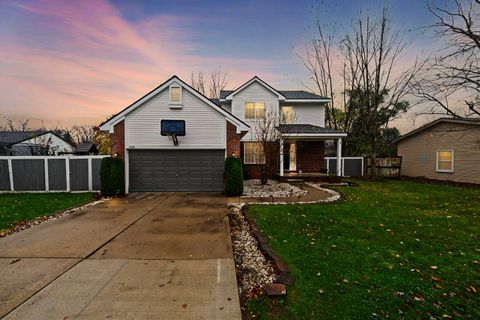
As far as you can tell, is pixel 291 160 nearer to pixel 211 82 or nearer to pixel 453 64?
pixel 453 64

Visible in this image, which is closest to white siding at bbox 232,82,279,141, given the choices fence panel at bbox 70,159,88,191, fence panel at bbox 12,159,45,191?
fence panel at bbox 70,159,88,191

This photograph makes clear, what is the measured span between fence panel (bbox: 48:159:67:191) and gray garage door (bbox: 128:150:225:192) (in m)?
3.62

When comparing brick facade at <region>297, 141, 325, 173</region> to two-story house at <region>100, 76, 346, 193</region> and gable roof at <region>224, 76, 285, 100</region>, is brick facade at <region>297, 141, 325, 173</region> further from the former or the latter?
two-story house at <region>100, 76, 346, 193</region>

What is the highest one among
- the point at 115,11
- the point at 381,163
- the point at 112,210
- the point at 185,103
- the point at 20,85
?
the point at 115,11

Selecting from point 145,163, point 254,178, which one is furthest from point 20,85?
point 254,178

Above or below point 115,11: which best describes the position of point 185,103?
below

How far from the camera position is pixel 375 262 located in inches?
147

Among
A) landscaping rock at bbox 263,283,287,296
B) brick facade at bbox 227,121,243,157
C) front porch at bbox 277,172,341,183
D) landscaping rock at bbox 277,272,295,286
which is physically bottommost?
landscaping rock at bbox 277,272,295,286

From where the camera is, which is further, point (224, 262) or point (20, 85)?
point (20, 85)

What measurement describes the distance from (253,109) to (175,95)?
21.4 feet

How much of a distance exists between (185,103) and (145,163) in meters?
3.73

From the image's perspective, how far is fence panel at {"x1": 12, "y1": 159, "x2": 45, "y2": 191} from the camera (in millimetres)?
11281

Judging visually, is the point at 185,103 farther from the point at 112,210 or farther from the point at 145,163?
the point at 112,210

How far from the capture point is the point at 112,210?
24.8 feet
